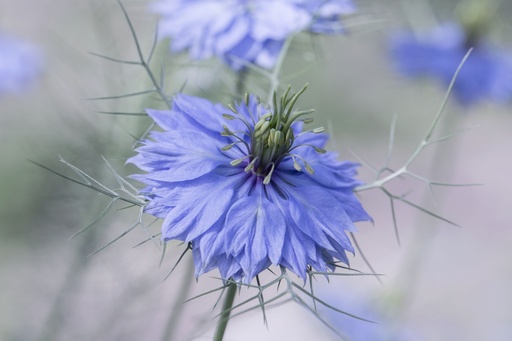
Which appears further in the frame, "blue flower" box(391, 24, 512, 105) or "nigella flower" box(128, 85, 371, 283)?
"blue flower" box(391, 24, 512, 105)

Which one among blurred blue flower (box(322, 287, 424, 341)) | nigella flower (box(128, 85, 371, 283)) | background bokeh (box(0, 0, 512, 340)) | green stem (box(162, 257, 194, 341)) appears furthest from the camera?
blurred blue flower (box(322, 287, 424, 341))

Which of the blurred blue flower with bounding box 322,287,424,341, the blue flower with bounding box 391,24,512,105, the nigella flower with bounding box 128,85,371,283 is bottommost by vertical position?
the blurred blue flower with bounding box 322,287,424,341

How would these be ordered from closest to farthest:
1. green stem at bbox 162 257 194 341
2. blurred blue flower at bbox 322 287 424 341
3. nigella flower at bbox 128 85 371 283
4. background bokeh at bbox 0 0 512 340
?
nigella flower at bbox 128 85 371 283 < green stem at bbox 162 257 194 341 < background bokeh at bbox 0 0 512 340 < blurred blue flower at bbox 322 287 424 341

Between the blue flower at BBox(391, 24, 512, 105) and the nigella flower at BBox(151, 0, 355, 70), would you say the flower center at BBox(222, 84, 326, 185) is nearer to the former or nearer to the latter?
the nigella flower at BBox(151, 0, 355, 70)

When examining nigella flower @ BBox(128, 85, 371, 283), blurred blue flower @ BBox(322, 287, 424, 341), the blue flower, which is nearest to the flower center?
nigella flower @ BBox(128, 85, 371, 283)

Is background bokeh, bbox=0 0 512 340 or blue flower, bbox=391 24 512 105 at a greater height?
blue flower, bbox=391 24 512 105

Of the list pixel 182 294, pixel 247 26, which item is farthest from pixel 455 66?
pixel 182 294

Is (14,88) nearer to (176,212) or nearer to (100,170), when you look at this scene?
(100,170)
